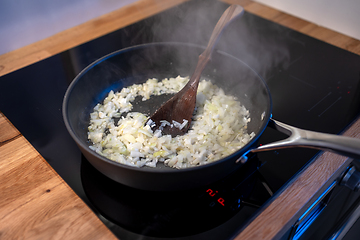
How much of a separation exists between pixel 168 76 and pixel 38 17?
0.70 m

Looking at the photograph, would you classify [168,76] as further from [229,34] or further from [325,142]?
[325,142]

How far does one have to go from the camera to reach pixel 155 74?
A: 1204 millimetres

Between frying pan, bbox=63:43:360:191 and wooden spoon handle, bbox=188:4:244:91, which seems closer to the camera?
frying pan, bbox=63:43:360:191

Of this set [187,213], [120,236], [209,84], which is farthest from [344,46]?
[120,236]

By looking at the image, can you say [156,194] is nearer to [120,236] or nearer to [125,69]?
[120,236]

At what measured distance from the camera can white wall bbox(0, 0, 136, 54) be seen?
1.31 metres

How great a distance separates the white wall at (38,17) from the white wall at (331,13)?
0.96 meters

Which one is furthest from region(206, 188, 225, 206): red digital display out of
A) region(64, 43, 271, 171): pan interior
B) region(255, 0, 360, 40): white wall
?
region(255, 0, 360, 40): white wall

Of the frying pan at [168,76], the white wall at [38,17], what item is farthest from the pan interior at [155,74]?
the white wall at [38,17]

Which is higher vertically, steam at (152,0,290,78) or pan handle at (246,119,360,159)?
pan handle at (246,119,360,159)

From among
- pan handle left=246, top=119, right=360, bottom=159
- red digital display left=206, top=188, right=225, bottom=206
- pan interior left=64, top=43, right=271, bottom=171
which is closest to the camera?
pan handle left=246, top=119, right=360, bottom=159

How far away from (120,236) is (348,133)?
726 millimetres

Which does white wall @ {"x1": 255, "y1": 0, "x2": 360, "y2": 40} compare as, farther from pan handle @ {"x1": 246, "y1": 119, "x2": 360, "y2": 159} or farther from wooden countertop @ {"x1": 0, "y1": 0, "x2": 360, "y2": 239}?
pan handle @ {"x1": 246, "y1": 119, "x2": 360, "y2": 159}

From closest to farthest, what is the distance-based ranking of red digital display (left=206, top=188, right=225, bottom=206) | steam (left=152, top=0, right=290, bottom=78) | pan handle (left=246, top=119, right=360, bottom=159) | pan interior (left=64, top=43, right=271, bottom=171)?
pan handle (left=246, top=119, right=360, bottom=159) < red digital display (left=206, top=188, right=225, bottom=206) < pan interior (left=64, top=43, right=271, bottom=171) < steam (left=152, top=0, right=290, bottom=78)
